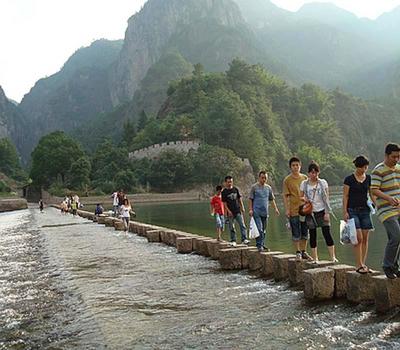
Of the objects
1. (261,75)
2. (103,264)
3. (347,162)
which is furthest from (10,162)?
(103,264)

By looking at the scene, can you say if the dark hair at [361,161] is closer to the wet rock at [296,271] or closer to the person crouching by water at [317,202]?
the person crouching by water at [317,202]

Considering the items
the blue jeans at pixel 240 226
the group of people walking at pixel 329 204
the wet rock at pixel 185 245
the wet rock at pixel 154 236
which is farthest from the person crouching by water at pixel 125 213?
the blue jeans at pixel 240 226

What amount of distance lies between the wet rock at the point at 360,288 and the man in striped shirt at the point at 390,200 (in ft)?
1.36

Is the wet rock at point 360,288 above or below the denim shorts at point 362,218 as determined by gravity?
below

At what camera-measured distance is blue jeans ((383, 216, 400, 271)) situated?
251 inches

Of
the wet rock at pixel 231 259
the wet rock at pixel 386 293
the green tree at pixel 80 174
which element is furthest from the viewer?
the green tree at pixel 80 174

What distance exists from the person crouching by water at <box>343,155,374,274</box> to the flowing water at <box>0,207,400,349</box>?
1114 millimetres

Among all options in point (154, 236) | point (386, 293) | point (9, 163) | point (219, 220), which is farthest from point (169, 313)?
point (9, 163)

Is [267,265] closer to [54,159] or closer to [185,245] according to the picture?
[185,245]

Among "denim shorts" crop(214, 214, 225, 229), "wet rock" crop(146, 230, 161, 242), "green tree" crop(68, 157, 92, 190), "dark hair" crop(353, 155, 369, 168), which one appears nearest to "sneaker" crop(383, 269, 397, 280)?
"dark hair" crop(353, 155, 369, 168)

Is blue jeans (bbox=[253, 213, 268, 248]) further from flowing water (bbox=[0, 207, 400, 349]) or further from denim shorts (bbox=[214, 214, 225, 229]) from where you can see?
denim shorts (bbox=[214, 214, 225, 229])

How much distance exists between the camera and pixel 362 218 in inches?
293

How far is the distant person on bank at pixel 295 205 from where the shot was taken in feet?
30.7

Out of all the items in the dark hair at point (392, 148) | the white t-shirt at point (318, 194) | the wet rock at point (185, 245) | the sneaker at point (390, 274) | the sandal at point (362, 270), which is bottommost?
the wet rock at point (185, 245)
